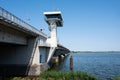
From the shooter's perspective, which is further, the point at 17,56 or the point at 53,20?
the point at 53,20

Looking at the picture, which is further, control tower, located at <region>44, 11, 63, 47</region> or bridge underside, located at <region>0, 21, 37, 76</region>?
control tower, located at <region>44, 11, 63, 47</region>

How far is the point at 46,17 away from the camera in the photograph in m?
68.0

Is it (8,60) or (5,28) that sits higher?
(5,28)

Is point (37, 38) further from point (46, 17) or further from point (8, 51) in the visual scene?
point (46, 17)

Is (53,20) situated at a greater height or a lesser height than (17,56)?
greater

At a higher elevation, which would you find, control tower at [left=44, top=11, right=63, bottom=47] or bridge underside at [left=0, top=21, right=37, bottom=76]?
control tower at [left=44, top=11, right=63, bottom=47]

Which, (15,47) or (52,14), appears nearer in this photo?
(15,47)

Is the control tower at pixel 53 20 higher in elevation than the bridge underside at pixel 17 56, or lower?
higher

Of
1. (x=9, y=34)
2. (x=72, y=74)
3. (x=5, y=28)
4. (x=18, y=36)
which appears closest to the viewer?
(x=72, y=74)

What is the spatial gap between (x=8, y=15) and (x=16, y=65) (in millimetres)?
14164

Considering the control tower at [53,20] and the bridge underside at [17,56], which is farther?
the control tower at [53,20]

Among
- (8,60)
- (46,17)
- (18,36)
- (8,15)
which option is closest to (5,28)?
(8,15)

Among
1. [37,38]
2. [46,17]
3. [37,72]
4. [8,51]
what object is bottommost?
[37,72]

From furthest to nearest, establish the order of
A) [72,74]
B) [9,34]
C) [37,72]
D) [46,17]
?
[46,17] → [37,72] → [9,34] → [72,74]
